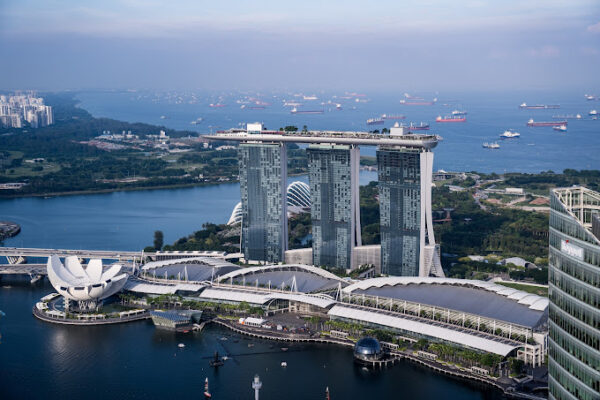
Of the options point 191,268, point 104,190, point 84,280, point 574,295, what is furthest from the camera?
point 104,190

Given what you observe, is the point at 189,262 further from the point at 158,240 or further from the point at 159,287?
the point at 158,240

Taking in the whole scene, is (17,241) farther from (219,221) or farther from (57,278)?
(57,278)

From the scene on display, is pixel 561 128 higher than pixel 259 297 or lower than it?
higher

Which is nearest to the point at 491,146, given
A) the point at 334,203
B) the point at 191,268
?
the point at 334,203

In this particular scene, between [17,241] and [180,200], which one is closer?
[17,241]

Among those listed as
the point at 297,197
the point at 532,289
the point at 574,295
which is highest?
the point at 574,295

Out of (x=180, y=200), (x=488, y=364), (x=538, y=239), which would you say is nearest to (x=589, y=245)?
(x=488, y=364)
